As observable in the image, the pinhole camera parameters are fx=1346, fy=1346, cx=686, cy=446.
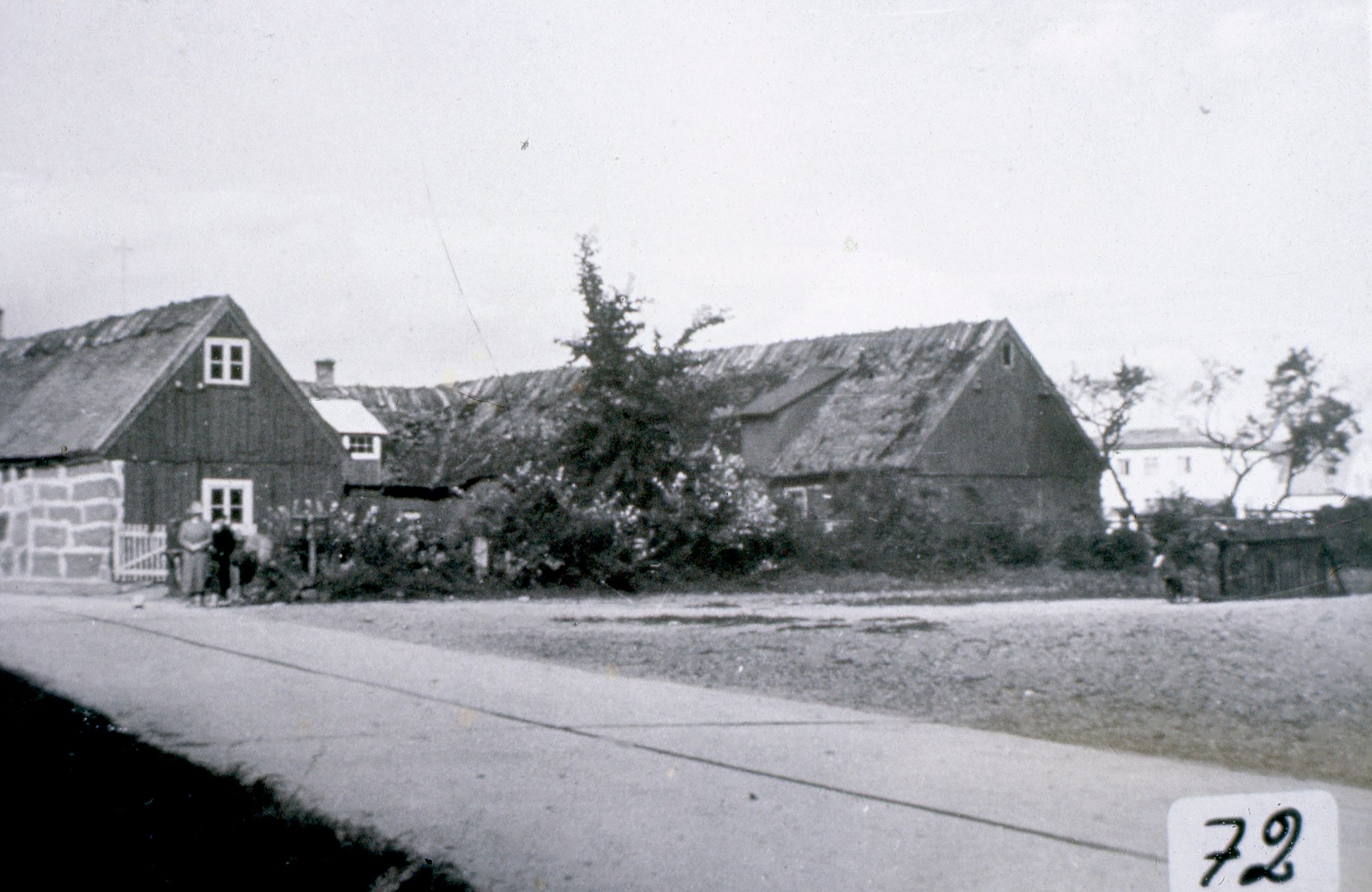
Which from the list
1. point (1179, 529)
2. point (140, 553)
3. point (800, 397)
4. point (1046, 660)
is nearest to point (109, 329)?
point (140, 553)

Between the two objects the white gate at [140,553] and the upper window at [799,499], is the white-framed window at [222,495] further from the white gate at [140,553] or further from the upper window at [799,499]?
the upper window at [799,499]

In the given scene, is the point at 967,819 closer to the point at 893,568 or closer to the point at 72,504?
the point at 72,504

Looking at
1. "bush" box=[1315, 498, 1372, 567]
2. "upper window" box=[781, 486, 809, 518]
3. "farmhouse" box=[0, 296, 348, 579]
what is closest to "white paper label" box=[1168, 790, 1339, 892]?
"farmhouse" box=[0, 296, 348, 579]

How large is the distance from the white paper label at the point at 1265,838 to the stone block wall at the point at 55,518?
3434 millimetres

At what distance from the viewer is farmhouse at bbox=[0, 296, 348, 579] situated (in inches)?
158

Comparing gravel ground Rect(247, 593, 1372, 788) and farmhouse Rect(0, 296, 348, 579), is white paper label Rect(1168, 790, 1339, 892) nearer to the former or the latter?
gravel ground Rect(247, 593, 1372, 788)

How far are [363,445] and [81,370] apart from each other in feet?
12.8

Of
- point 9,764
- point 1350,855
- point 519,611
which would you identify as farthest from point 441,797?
point 519,611

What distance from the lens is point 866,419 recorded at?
67.6 feet

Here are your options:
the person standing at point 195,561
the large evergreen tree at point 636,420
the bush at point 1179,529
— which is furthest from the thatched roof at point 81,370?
the bush at point 1179,529

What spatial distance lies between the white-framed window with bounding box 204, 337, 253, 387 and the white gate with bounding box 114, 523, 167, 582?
998 mm

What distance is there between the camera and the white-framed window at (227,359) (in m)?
4.14

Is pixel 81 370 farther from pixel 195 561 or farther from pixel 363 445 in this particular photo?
pixel 195 561

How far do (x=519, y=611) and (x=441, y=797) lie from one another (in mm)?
7802
